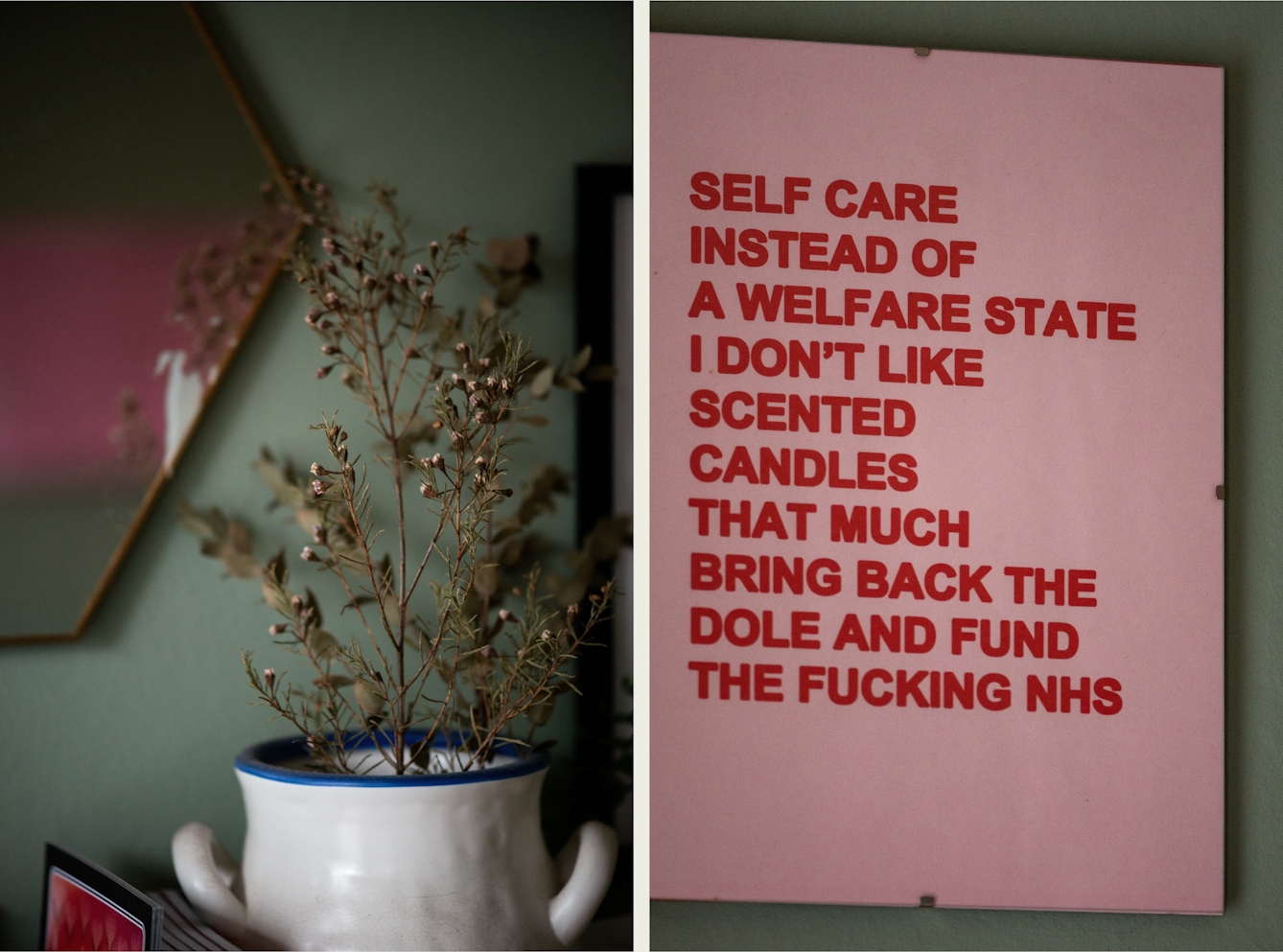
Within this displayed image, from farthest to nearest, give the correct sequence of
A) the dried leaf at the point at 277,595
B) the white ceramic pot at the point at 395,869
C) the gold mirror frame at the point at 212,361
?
the gold mirror frame at the point at 212,361, the dried leaf at the point at 277,595, the white ceramic pot at the point at 395,869

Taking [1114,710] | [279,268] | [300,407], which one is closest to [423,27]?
[279,268]

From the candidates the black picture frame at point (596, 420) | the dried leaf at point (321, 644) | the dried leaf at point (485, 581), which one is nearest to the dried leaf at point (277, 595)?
the dried leaf at point (321, 644)

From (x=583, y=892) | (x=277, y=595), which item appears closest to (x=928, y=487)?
(x=583, y=892)

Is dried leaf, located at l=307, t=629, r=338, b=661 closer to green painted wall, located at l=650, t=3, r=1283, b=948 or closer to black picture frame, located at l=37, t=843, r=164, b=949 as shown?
black picture frame, located at l=37, t=843, r=164, b=949

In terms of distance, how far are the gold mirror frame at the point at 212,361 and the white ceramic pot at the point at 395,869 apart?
0.28 metres

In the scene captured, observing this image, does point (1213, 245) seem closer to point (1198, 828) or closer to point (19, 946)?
point (1198, 828)

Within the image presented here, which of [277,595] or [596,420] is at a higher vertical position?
Result: [596,420]

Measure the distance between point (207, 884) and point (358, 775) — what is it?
0.13 metres

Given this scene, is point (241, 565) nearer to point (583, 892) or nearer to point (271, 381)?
Answer: point (271, 381)

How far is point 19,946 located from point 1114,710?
2.96 ft

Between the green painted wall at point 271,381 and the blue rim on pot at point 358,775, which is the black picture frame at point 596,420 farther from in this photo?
the blue rim on pot at point 358,775

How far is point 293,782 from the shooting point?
0.55m

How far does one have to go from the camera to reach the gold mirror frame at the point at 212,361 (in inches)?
30.4

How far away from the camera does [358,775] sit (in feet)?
1.83
